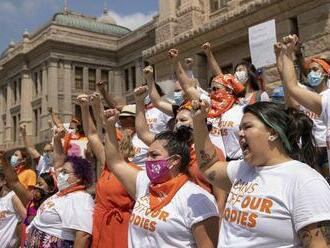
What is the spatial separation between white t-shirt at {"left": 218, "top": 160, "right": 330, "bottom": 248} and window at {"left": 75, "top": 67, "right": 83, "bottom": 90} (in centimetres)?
3934

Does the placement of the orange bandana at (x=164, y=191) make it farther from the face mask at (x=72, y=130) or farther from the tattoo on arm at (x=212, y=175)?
the face mask at (x=72, y=130)

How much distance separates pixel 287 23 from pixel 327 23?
1.18 metres

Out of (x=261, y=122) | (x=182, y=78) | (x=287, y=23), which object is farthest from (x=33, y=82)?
(x=261, y=122)

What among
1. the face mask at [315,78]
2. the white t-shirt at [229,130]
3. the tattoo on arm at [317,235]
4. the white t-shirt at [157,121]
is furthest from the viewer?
the white t-shirt at [157,121]

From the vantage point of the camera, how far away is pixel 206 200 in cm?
333

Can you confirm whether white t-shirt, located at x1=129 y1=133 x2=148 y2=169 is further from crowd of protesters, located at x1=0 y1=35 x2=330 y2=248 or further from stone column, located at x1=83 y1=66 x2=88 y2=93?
stone column, located at x1=83 y1=66 x2=88 y2=93

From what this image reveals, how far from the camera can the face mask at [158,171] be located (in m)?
3.46

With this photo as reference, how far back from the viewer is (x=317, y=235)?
8.02ft

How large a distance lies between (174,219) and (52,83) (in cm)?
3738

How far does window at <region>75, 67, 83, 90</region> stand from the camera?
41406mm

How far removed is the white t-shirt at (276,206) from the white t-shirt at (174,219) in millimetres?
446

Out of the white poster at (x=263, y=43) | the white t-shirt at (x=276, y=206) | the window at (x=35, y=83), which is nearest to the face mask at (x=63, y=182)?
the white t-shirt at (x=276, y=206)

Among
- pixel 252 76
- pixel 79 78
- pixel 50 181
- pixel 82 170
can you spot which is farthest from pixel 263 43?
pixel 79 78

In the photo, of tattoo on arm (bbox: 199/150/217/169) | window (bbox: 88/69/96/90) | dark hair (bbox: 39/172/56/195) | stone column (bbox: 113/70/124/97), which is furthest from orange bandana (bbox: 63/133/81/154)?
stone column (bbox: 113/70/124/97)
